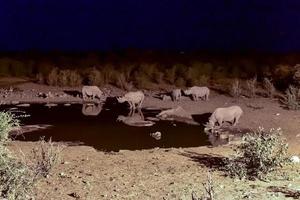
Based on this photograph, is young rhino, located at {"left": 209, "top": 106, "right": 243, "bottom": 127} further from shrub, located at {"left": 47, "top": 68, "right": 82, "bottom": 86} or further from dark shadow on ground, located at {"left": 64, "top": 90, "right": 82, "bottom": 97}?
shrub, located at {"left": 47, "top": 68, "right": 82, "bottom": 86}

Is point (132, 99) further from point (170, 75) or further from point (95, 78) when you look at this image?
point (170, 75)

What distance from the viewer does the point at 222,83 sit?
27250mm

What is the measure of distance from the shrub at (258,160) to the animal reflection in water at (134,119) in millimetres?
6483

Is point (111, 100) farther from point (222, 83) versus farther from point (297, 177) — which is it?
point (297, 177)

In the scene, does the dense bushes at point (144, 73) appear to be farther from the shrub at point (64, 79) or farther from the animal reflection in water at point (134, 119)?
the animal reflection in water at point (134, 119)

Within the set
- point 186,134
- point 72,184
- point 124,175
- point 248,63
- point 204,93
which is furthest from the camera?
point 248,63

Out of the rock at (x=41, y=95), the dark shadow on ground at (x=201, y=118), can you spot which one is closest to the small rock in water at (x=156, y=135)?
the dark shadow on ground at (x=201, y=118)

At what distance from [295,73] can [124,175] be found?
16.0 metres

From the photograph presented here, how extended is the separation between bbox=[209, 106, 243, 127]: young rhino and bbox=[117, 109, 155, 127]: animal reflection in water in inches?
71.1

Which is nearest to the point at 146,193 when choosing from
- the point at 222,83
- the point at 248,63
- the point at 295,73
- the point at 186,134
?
the point at 186,134

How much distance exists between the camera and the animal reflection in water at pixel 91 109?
1900 cm

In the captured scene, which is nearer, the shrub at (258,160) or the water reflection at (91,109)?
the shrub at (258,160)

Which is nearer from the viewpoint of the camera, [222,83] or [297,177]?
[297,177]

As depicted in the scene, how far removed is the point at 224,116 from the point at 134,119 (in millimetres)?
2824
